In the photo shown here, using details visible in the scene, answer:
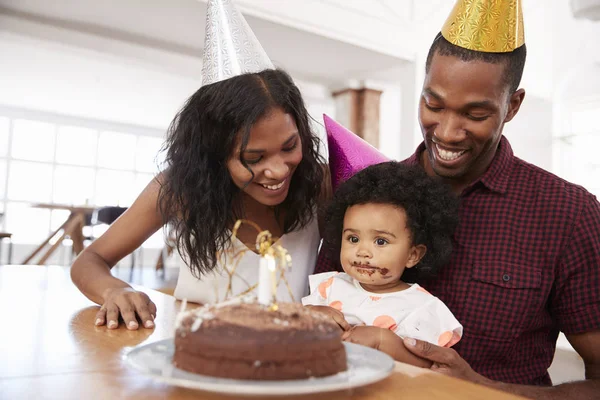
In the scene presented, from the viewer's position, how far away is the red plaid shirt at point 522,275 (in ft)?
4.53

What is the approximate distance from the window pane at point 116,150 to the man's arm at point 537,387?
29.7 ft

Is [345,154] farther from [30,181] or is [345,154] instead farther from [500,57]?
[30,181]

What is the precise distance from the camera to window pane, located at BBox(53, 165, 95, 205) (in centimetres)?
919

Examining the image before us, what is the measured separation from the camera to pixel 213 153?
1.66m

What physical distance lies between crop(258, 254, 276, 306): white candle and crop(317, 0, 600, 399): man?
795 mm

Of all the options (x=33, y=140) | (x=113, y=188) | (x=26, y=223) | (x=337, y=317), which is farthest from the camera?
(x=113, y=188)

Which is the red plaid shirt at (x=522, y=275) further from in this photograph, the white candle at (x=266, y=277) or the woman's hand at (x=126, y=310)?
the white candle at (x=266, y=277)

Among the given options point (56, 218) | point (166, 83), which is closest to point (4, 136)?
point (56, 218)

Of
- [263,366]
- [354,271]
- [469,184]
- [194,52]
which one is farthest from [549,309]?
[194,52]

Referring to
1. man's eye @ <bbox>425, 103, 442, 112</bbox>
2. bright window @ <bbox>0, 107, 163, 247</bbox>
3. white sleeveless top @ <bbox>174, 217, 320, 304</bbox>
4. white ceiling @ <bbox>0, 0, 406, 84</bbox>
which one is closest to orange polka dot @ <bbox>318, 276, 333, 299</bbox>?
white sleeveless top @ <bbox>174, 217, 320, 304</bbox>

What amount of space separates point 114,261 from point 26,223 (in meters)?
8.03

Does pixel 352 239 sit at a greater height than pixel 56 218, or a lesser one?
greater

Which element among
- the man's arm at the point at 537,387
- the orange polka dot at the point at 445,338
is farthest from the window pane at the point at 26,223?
the man's arm at the point at 537,387

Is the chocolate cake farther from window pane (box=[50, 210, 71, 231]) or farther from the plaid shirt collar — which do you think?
window pane (box=[50, 210, 71, 231])
